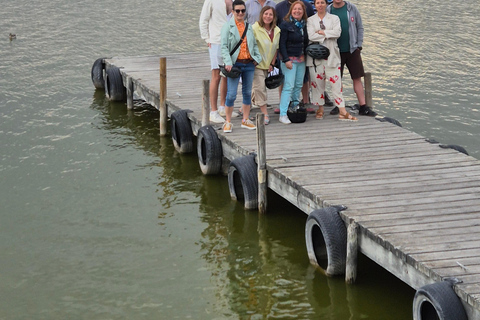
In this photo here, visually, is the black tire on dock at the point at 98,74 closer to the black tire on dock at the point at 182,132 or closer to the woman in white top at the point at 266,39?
the black tire on dock at the point at 182,132

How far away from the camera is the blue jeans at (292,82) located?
37.4 ft

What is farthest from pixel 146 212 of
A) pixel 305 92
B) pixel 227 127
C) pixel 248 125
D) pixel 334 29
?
pixel 334 29

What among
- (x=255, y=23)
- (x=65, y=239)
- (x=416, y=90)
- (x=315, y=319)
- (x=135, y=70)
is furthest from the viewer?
(x=416, y=90)

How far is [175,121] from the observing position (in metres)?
12.8

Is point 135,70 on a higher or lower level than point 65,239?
higher

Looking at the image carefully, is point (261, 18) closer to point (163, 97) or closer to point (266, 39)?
point (266, 39)

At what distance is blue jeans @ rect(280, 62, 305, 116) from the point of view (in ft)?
37.4

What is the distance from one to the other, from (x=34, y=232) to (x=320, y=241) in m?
3.65

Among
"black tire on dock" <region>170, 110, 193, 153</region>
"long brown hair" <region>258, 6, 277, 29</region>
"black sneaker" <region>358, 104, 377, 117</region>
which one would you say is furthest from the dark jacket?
"black tire on dock" <region>170, 110, 193, 153</region>

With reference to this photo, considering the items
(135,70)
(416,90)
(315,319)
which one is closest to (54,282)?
(315,319)

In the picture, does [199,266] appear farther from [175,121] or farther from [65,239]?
[175,121]

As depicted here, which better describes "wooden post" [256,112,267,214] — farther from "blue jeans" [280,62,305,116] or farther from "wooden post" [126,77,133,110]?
"wooden post" [126,77,133,110]

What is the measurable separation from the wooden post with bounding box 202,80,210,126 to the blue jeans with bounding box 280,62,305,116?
1080mm

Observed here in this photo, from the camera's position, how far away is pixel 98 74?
17297 mm
